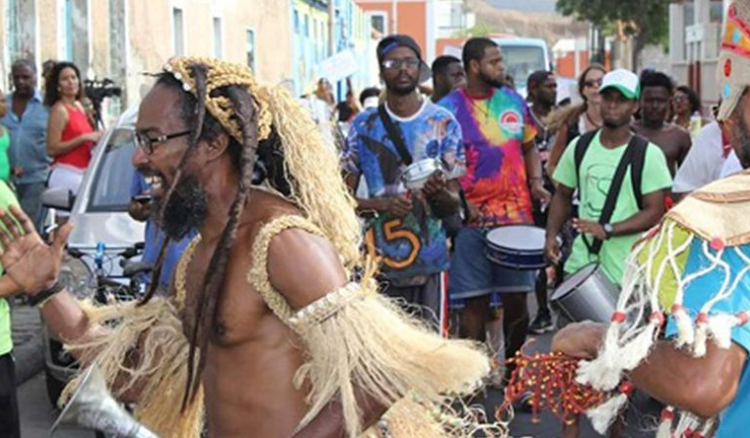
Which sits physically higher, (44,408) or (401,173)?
(401,173)

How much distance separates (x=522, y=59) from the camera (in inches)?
1105

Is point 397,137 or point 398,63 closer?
point 397,137

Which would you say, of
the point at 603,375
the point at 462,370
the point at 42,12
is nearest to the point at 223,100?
the point at 462,370

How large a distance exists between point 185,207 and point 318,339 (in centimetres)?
48

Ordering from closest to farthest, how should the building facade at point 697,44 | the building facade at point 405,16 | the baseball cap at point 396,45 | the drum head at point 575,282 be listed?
the drum head at point 575,282 → the baseball cap at point 396,45 → the building facade at point 697,44 → the building facade at point 405,16

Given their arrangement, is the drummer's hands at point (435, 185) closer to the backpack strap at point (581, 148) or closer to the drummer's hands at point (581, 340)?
the backpack strap at point (581, 148)

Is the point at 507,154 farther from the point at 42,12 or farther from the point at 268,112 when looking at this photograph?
the point at 42,12

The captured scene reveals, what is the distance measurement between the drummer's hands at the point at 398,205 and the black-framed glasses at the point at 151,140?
3943 mm

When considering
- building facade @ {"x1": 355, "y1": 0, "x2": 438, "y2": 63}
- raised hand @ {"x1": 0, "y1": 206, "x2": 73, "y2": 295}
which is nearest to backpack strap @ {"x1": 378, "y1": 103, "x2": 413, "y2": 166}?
raised hand @ {"x1": 0, "y1": 206, "x2": 73, "y2": 295}

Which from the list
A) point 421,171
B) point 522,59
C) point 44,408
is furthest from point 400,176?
point 522,59

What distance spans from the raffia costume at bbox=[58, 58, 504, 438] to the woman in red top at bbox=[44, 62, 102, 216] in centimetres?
799

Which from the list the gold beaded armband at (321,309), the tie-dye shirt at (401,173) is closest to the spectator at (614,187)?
the tie-dye shirt at (401,173)

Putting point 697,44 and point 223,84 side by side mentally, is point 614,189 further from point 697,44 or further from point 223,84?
point 697,44

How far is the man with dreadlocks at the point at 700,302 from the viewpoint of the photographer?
251 centimetres
